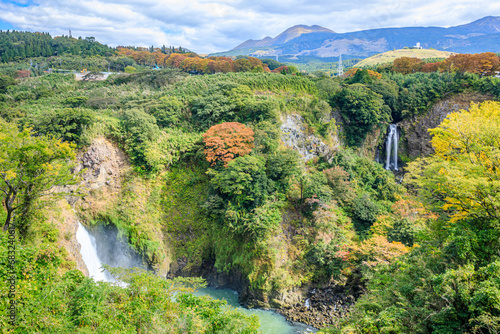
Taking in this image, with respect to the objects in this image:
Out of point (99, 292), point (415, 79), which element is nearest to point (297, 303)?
point (99, 292)

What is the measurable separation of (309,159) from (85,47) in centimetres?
6757

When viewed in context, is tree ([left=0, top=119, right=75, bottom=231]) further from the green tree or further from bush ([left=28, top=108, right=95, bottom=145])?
the green tree

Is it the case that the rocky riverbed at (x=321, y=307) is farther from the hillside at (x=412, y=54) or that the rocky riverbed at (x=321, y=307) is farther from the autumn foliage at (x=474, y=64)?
the hillside at (x=412, y=54)

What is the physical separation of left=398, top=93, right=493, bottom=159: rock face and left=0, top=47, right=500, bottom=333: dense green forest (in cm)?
90

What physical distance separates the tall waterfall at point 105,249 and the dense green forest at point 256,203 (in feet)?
1.97

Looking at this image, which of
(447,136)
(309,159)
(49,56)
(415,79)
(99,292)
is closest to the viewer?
(99,292)

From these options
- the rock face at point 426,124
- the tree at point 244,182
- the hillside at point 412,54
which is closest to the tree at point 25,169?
the tree at point 244,182

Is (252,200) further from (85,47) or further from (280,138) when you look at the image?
(85,47)

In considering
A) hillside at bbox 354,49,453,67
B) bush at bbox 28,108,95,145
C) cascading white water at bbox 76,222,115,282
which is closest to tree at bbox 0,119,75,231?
cascading white water at bbox 76,222,115,282

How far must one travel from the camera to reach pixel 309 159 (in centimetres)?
2312

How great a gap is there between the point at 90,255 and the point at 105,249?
3.44ft

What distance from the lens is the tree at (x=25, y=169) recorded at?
940 cm

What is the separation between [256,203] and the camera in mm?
16891

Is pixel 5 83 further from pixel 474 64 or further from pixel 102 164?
pixel 474 64
